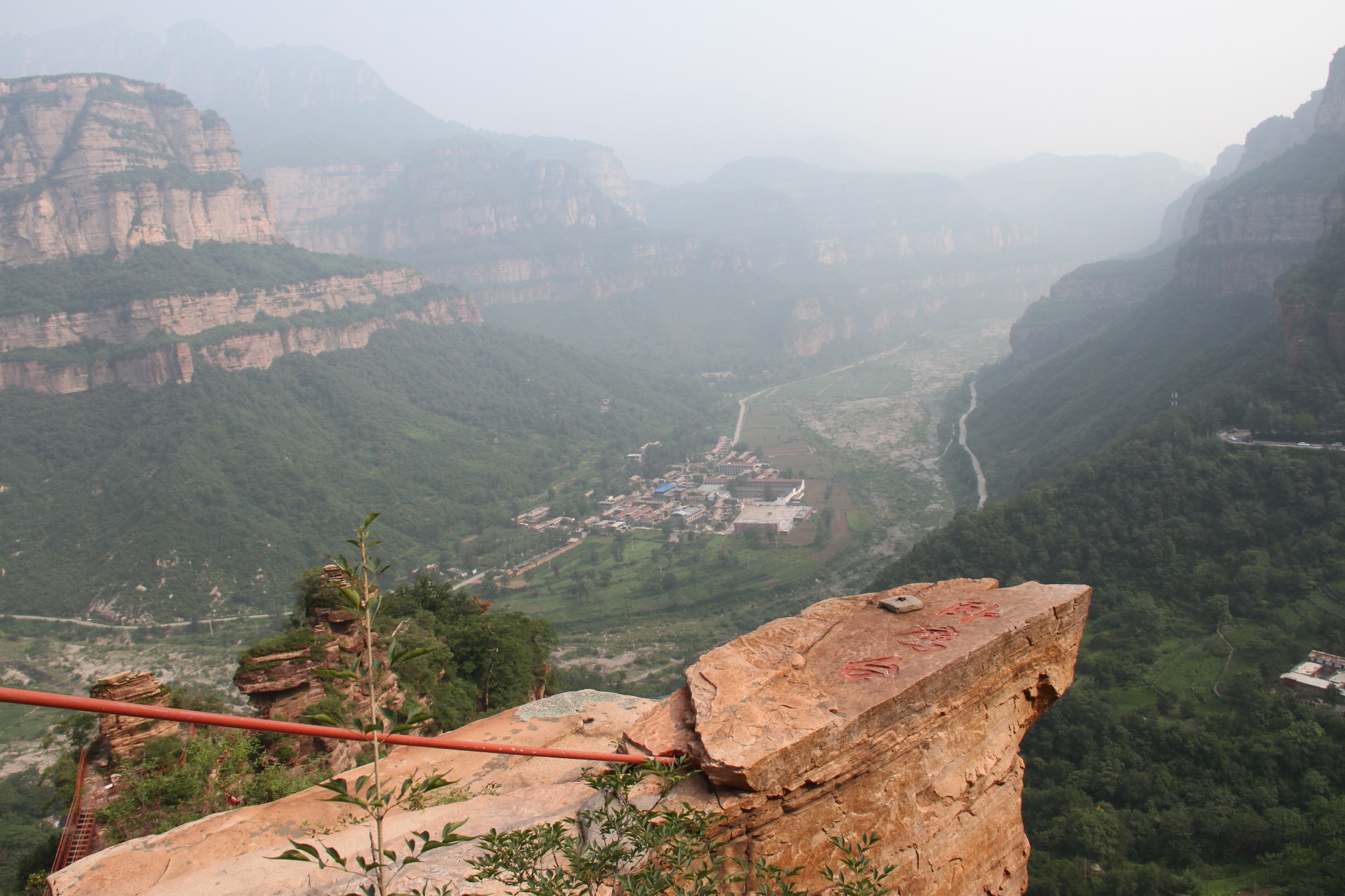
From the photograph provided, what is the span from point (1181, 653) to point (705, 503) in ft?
147

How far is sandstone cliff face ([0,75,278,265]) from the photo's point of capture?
236 ft

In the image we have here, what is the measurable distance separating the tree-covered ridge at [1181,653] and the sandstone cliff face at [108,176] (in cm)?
8028

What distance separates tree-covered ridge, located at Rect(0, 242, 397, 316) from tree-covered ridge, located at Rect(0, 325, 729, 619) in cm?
885

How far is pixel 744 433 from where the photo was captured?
9531cm

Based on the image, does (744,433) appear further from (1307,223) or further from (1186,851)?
(1186,851)

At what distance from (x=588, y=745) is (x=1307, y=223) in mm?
78307

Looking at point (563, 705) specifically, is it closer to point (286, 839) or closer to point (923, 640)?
point (286, 839)

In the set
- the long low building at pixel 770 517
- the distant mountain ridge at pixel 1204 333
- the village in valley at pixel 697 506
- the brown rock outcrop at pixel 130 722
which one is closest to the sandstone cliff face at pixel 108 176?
the village in valley at pixel 697 506

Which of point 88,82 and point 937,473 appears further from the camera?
point 88,82

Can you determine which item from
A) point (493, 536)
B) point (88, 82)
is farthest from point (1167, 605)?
point (88, 82)

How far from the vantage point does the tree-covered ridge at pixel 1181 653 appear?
18938 mm

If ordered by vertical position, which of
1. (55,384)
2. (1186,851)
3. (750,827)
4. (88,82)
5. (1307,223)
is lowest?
(1186,851)

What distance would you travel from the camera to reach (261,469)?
2404 inches

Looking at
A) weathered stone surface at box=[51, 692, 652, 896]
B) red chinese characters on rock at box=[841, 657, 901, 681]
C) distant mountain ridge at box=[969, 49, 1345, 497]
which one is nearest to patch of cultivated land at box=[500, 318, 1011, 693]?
distant mountain ridge at box=[969, 49, 1345, 497]
